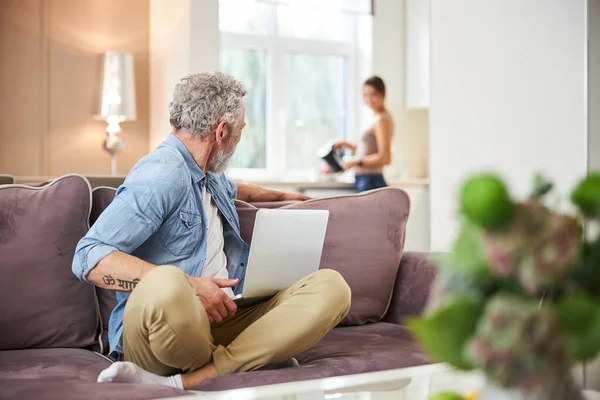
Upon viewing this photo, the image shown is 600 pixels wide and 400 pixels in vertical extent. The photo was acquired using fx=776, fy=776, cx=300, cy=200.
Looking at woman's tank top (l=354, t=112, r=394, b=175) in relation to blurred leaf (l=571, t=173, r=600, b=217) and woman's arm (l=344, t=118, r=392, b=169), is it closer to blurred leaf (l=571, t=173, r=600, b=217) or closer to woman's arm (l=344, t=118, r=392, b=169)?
woman's arm (l=344, t=118, r=392, b=169)

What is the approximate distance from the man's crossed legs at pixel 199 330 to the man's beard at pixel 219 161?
1.31 feet

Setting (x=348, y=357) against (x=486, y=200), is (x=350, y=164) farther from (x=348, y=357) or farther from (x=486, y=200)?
(x=486, y=200)

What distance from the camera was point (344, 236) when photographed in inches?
87.4

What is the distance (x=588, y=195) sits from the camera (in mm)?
542

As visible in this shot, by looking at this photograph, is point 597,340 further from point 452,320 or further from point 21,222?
point 21,222

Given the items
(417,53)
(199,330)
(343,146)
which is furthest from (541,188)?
(417,53)

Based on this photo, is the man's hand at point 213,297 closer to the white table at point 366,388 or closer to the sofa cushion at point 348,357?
the sofa cushion at point 348,357

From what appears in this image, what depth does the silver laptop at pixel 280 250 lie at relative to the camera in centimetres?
179

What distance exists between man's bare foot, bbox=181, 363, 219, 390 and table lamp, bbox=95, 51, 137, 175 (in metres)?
3.61

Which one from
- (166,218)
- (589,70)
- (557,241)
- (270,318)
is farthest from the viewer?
(589,70)

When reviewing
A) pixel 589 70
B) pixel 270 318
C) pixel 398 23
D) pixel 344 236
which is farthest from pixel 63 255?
pixel 398 23

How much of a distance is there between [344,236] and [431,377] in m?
1.10

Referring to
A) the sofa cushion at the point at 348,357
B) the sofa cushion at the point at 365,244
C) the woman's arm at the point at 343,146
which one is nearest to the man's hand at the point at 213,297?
the sofa cushion at the point at 348,357

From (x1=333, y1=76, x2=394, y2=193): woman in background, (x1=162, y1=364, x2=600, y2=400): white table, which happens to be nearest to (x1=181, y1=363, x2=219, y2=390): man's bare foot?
(x1=162, y1=364, x2=600, y2=400): white table
